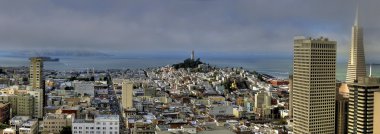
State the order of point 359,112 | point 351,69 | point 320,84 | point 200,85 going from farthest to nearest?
point 200,85 → point 351,69 → point 320,84 → point 359,112

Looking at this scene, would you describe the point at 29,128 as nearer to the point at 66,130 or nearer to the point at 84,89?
the point at 66,130

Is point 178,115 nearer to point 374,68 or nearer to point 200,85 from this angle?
point 374,68

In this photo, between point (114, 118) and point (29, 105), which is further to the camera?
point (29, 105)

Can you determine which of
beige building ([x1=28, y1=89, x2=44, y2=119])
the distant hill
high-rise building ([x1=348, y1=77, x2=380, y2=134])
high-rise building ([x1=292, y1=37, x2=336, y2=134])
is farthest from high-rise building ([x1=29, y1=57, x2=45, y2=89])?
the distant hill

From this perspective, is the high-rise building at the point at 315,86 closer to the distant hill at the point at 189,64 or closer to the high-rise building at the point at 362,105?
the high-rise building at the point at 362,105

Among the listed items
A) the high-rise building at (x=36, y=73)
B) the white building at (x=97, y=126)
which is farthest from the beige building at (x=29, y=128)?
the high-rise building at (x=36, y=73)

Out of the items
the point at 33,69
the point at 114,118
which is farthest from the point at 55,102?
the point at 114,118

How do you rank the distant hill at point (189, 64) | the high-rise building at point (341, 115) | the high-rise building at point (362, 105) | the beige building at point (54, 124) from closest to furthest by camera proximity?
the high-rise building at point (362, 105), the high-rise building at point (341, 115), the beige building at point (54, 124), the distant hill at point (189, 64)
